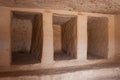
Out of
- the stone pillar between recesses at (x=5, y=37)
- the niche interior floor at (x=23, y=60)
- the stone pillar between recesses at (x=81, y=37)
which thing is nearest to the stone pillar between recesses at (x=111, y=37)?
the stone pillar between recesses at (x=81, y=37)

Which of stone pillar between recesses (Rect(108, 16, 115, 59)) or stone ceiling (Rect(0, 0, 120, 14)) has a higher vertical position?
stone ceiling (Rect(0, 0, 120, 14))

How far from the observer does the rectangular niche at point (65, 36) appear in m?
3.13

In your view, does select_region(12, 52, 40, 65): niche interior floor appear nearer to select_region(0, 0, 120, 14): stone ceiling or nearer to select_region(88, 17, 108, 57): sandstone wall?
select_region(0, 0, 120, 14): stone ceiling

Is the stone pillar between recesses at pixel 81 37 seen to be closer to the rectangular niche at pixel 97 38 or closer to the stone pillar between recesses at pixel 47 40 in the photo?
the rectangular niche at pixel 97 38

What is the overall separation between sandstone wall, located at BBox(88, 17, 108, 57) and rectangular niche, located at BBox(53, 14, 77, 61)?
55cm

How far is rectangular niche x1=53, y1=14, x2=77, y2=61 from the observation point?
3.13 m

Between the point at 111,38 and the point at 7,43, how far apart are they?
2.35m

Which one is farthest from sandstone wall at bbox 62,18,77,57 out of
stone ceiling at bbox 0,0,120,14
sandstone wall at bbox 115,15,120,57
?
sandstone wall at bbox 115,15,120,57

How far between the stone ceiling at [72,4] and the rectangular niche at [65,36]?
30cm

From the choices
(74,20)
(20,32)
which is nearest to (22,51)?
(20,32)

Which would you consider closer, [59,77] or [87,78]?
[59,77]

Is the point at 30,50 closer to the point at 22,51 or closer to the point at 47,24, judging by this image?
the point at 22,51

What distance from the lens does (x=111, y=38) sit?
132 inches

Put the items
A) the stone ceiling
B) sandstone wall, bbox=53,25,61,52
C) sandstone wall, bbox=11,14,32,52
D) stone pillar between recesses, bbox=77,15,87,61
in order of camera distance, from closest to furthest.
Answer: the stone ceiling, stone pillar between recesses, bbox=77,15,87,61, sandstone wall, bbox=11,14,32,52, sandstone wall, bbox=53,25,61,52
